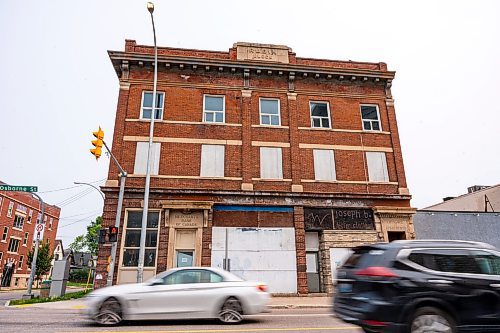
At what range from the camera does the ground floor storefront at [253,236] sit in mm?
17031

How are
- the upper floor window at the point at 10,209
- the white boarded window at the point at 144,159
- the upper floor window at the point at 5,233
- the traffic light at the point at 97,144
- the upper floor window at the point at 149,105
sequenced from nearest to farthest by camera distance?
the traffic light at the point at 97,144 → the white boarded window at the point at 144,159 → the upper floor window at the point at 149,105 → the upper floor window at the point at 5,233 → the upper floor window at the point at 10,209

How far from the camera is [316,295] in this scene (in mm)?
17000

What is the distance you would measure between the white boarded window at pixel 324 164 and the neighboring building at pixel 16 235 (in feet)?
110

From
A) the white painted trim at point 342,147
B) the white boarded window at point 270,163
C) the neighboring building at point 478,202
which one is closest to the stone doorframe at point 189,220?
the white boarded window at point 270,163

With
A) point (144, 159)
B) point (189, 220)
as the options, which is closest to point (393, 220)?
point (189, 220)

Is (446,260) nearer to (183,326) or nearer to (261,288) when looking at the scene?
(261,288)

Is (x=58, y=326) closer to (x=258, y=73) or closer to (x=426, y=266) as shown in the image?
(x=426, y=266)

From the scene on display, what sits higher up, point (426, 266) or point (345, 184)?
point (345, 184)

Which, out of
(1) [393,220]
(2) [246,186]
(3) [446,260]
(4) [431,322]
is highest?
(2) [246,186]

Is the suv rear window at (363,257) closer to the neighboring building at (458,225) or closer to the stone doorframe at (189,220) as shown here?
the stone doorframe at (189,220)

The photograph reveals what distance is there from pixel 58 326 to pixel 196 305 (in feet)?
10.0

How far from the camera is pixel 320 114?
21.0 meters

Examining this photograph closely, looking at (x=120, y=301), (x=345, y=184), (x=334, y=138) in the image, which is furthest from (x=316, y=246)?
(x=120, y=301)

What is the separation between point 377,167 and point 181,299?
15656 mm
